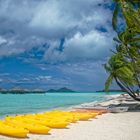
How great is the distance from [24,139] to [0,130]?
→ 1.27 meters

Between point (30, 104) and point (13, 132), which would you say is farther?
point (30, 104)

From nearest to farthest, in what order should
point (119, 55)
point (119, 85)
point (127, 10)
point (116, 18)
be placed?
point (127, 10) < point (116, 18) < point (119, 55) < point (119, 85)

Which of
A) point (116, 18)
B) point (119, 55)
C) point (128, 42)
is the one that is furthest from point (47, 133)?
point (119, 55)

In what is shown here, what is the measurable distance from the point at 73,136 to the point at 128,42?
39.1 ft

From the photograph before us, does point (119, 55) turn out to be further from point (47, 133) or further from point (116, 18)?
point (47, 133)

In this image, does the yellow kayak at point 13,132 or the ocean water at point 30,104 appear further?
the ocean water at point 30,104

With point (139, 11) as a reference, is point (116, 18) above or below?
above

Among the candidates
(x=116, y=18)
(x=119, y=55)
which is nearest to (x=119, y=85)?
(x=119, y=55)

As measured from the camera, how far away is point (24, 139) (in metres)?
12.1

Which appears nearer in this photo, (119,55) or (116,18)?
(116,18)

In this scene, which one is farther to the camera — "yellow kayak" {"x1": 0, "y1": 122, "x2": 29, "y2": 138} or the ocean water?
the ocean water

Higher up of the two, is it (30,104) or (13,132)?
(30,104)

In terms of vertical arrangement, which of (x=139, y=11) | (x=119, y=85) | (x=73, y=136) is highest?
(x=139, y=11)

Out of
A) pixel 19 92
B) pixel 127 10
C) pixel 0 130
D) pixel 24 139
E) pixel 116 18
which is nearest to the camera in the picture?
pixel 24 139
